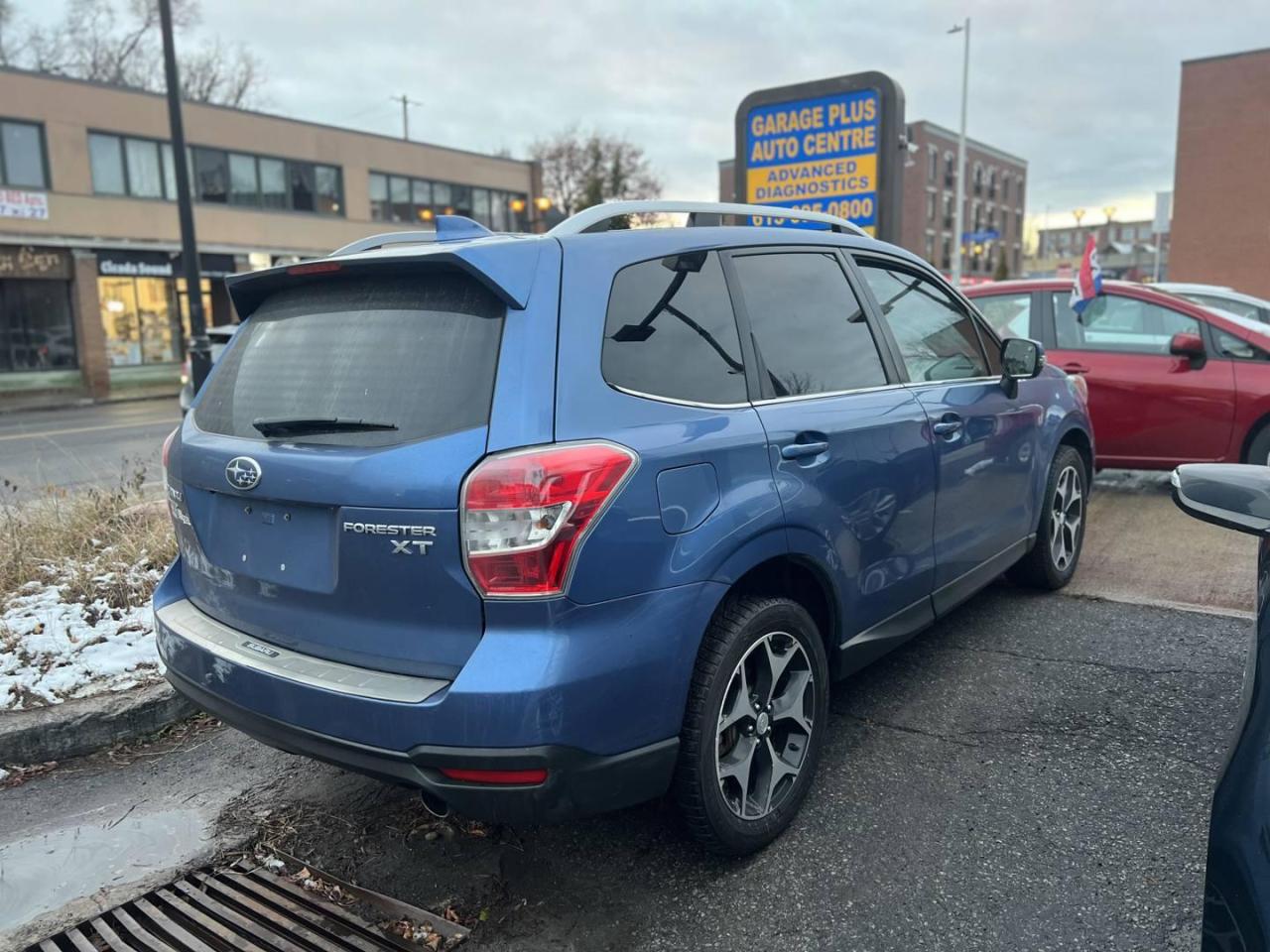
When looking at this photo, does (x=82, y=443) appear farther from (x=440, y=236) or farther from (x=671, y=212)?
(x=671, y=212)

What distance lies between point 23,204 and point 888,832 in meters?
27.3

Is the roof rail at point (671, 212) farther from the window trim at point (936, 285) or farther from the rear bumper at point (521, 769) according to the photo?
the rear bumper at point (521, 769)

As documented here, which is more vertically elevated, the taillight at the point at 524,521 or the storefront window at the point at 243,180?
the storefront window at the point at 243,180

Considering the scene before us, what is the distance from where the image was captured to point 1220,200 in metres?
38.9

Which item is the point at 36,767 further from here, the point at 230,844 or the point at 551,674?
the point at 551,674

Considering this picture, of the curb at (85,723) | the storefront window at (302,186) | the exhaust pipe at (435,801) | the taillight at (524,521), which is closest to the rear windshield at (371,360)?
the taillight at (524,521)

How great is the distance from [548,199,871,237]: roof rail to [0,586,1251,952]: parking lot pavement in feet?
6.04

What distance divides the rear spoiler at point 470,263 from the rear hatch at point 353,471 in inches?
1.6

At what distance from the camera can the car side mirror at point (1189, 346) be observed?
22.4 feet

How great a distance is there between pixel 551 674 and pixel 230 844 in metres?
1.56

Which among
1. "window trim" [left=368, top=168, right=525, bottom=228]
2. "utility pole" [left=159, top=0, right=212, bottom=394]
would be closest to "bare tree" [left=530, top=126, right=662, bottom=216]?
Answer: "window trim" [left=368, top=168, right=525, bottom=228]

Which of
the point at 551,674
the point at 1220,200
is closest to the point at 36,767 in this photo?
the point at 551,674

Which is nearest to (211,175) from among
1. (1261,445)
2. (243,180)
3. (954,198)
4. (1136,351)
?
(243,180)

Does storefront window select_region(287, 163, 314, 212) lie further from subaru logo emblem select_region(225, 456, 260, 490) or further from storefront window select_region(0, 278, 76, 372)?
subaru logo emblem select_region(225, 456, 260, 490)
